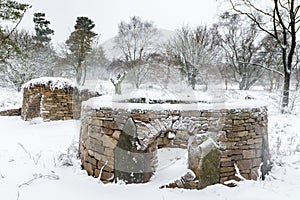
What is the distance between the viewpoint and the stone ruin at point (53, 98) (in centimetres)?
852

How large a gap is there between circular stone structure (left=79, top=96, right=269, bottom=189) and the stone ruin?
527cm

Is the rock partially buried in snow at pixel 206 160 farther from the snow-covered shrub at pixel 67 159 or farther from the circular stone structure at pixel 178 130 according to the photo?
the snow-covered shrub at pixel 67 159

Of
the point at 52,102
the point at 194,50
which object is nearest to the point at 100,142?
the point at 52,102

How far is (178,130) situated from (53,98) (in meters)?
6.13

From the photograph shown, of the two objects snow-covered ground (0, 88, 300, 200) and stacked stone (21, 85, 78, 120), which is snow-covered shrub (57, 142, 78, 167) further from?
stacked stone (21, 85, 78, 120)

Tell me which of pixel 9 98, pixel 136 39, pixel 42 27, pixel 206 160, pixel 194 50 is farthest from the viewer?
pixel 42 27

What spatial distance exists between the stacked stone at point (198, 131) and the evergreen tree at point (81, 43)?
1625cm

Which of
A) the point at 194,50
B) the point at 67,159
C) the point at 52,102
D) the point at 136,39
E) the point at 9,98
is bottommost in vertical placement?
the point at 67,159

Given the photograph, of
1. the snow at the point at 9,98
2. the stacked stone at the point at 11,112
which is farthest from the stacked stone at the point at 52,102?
the snow at the point at 9,98

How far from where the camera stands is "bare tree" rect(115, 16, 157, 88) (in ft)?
65.5

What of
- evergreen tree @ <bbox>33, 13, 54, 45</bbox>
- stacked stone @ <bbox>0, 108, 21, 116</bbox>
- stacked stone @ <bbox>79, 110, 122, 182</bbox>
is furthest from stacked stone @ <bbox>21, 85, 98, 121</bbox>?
evergreen tree @ <bbox>33, 13, 54, 45</bbox>

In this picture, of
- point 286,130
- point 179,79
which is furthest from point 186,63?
point 286,130

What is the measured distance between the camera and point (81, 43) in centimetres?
2019

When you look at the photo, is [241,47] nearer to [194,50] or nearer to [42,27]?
[194,50]
